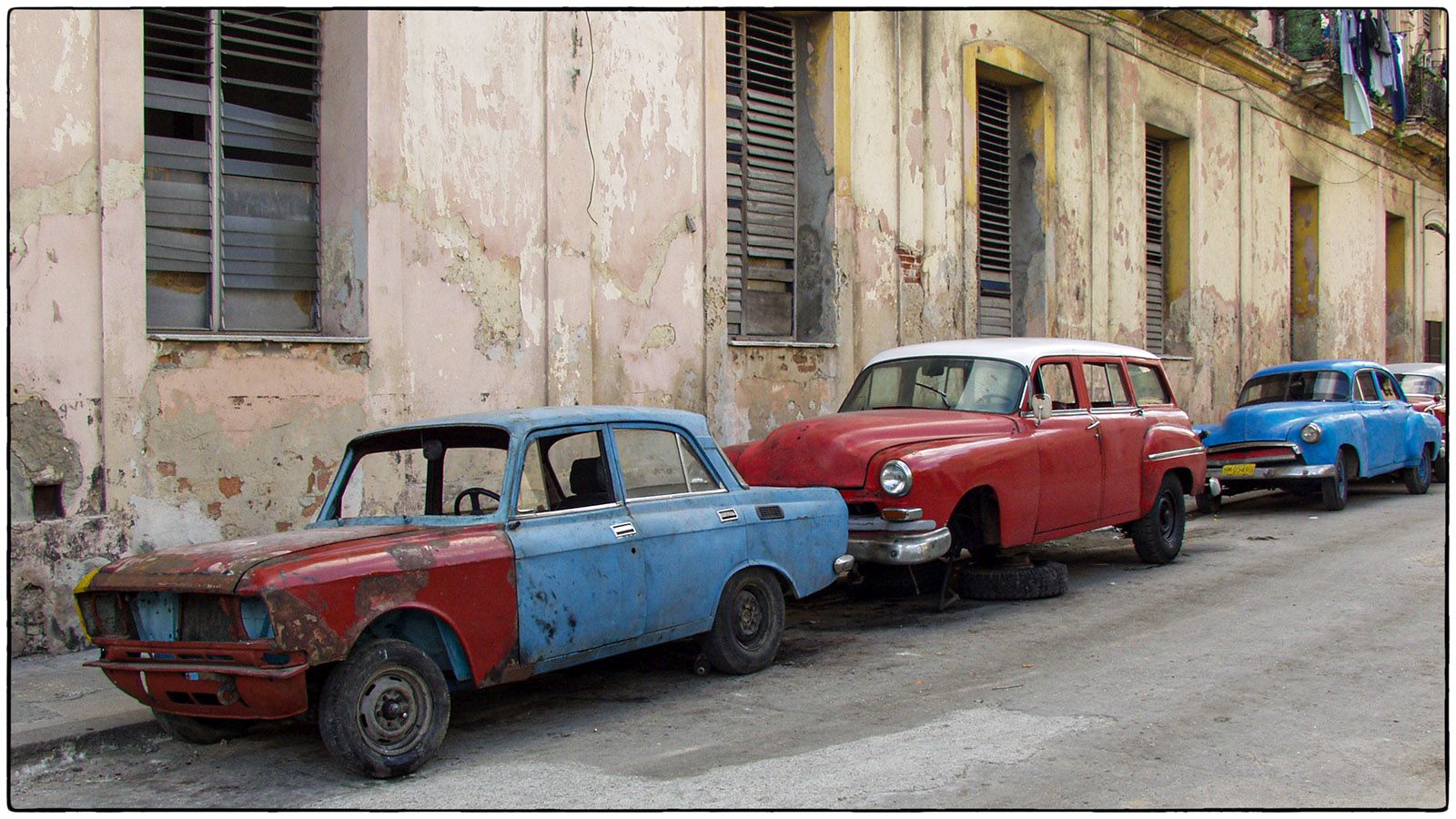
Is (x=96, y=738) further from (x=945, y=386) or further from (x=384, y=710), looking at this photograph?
(x=945, y=386)

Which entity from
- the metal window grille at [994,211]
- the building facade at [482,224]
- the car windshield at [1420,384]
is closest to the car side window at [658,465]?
the building facade at [482,224]

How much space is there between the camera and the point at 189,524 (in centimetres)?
794

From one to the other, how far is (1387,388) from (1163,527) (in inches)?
247

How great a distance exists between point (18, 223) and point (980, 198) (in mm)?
11230

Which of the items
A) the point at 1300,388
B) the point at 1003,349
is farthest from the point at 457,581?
the point at 1300,388

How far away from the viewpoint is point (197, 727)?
5352 millimetres

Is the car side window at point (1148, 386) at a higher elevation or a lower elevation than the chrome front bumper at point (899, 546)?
higher

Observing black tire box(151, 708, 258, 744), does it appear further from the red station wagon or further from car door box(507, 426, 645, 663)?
the red station wagon

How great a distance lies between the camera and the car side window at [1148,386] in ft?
33.1

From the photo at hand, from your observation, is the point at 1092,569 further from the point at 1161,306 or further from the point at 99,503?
the point at 1161,306

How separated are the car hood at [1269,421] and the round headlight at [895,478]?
709 centimetres

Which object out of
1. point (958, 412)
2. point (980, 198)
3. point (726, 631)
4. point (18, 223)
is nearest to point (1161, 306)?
point (980, 198)

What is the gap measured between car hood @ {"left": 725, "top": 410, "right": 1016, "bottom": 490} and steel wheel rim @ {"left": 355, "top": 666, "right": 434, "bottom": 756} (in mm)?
3364

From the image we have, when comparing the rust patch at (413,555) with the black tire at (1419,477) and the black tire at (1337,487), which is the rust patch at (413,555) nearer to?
the black tire at (1337,487)
